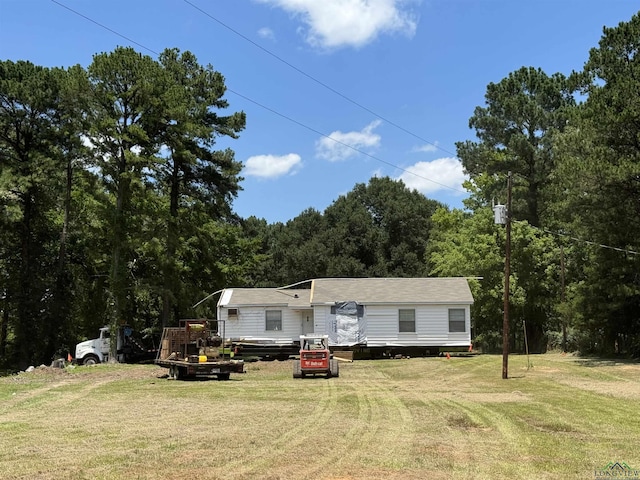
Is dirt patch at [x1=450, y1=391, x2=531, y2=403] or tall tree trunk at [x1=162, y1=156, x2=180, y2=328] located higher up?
tall tree trunk at [x1=162, y1=156, x2=180, y2=328]

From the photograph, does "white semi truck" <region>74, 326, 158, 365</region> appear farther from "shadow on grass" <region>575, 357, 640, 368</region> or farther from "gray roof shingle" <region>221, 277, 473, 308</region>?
"shadow on grass" <region>575, 357, 640, 368</region>

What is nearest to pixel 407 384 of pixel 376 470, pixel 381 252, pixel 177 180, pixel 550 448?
pixel 550 448

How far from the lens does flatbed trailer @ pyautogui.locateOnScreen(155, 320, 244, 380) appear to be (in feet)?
66.4

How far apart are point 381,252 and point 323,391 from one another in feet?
146

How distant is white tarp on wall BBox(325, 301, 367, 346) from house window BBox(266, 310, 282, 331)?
8.60ft

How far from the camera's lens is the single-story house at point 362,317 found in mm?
31266

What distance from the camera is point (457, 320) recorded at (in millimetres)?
31453

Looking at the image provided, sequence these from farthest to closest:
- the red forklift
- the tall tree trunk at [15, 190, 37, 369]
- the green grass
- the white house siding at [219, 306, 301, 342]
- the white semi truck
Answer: the tall tree trunk at [15, 190, 37, 369] → the white house siding at [219, 306, 301, 342] → the white semi truck → the red forklift → the green grass

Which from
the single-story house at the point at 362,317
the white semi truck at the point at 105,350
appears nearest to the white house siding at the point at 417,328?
the single-story house at the point at 362,317

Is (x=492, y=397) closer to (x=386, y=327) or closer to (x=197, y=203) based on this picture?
(x=386, y=327)

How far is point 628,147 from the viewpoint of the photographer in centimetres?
2475

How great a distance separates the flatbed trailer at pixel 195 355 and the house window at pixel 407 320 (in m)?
12.2

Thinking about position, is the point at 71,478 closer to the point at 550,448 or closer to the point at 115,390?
the point at 550,448

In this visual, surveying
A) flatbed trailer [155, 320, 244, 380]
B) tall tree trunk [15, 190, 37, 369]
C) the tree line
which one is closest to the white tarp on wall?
the tree line
